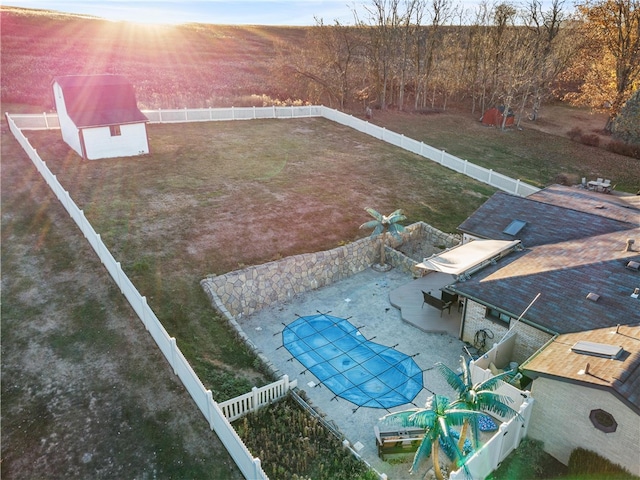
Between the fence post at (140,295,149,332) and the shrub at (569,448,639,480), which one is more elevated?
the fence post at (140,295,149,332)

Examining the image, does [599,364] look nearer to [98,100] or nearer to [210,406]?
[210,406]

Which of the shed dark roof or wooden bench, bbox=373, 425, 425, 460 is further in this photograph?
the shed dark roof

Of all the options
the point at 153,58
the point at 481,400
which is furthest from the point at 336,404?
the point at 153,58

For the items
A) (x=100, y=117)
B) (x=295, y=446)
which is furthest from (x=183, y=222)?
(x=295, y=446)

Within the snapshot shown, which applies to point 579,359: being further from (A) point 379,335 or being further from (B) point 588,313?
(A) point 379,335

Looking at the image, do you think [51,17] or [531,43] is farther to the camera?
[51,17]

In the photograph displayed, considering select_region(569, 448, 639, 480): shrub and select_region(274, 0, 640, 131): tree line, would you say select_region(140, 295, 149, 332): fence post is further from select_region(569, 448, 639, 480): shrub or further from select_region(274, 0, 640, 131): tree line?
select_region(274, 0, 640, 131): tree line

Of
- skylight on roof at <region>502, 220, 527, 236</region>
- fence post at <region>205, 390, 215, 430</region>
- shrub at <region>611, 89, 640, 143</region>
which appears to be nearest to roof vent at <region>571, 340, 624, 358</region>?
skylight on roof at <region>502, 220, 527, 236</region>
